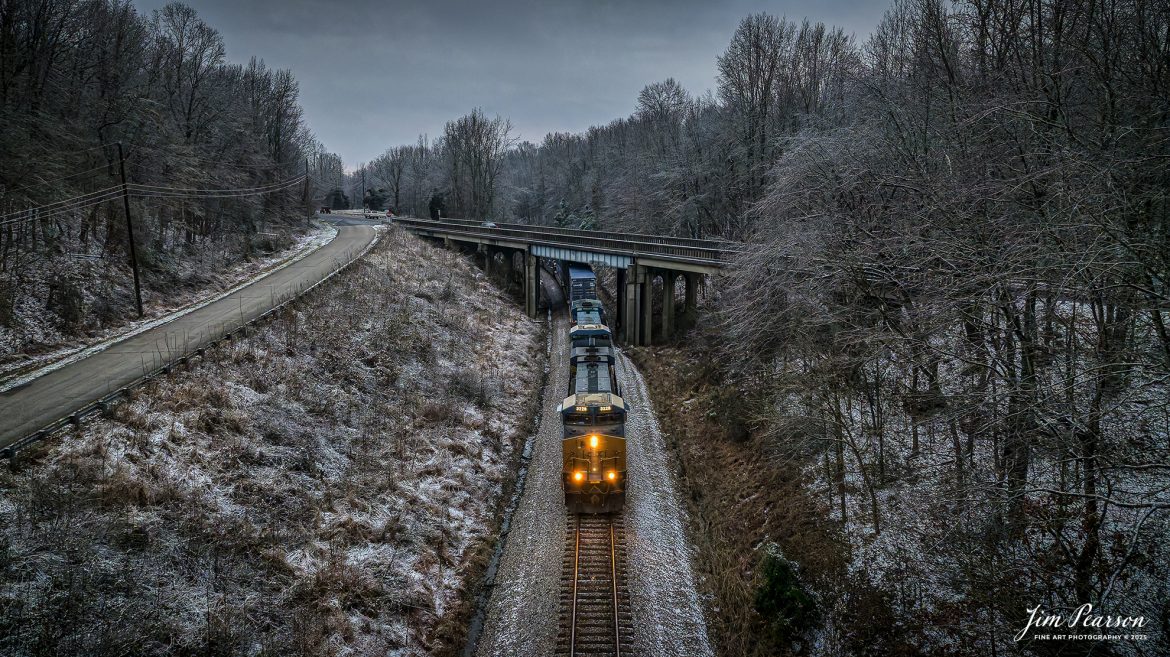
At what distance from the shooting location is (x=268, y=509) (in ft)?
43.2

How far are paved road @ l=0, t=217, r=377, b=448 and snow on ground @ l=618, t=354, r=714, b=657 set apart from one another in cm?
1471

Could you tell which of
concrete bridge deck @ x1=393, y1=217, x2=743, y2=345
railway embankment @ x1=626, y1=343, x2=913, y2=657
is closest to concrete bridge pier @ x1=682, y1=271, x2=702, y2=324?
concrete bridge deck @ x1=393, y1=217, x2=743, y2=345

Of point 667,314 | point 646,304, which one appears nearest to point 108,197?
point 646,304

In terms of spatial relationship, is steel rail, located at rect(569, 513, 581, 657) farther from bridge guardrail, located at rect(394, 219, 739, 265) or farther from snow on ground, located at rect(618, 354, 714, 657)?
bridge guardrail, located at rect(394, 219, 739, 265)

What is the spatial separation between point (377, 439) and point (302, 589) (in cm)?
728

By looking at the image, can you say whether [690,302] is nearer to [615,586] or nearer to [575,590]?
[615,586]

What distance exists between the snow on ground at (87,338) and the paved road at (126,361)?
0.42 metres

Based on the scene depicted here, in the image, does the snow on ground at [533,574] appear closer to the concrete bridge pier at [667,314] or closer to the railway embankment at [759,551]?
the railway embankment at [759,551]

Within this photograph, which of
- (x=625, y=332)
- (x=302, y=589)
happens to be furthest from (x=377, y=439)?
(x=625, y=332)

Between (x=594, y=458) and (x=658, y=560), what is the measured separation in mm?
3239

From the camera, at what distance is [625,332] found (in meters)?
37.2

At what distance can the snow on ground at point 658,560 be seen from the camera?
1169 cm

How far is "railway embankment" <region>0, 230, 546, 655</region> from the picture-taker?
911 cm

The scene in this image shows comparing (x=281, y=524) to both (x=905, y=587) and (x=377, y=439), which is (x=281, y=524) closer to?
(x=377, y=439)
